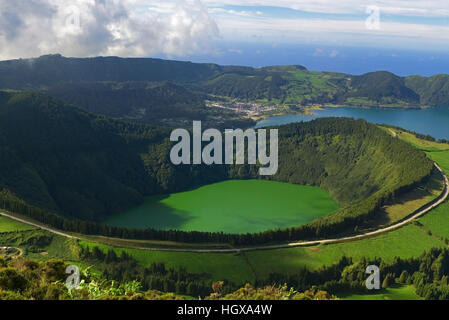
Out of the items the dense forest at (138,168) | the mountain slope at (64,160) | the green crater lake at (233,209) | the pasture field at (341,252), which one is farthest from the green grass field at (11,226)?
the pasture field at (341,252)

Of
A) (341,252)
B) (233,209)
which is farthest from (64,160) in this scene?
(341,252)

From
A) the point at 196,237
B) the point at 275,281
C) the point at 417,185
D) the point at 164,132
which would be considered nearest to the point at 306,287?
the point at 275,281

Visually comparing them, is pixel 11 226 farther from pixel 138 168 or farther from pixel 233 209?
pixel 138 168

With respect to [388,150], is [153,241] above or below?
below

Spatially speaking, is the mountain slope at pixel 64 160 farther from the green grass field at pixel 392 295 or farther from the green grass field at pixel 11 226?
the green grass field at pixel 392 295
